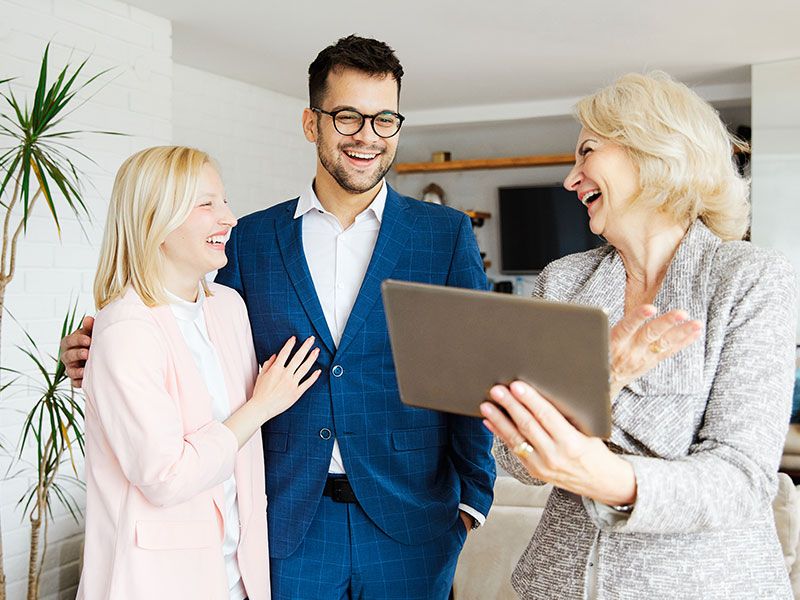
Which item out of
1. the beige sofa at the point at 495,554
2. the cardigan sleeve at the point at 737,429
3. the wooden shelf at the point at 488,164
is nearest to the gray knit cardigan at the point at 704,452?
the cardigan sleeve at the point at 737,429

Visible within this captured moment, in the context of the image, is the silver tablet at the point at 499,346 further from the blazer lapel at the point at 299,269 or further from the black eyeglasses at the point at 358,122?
the black eyeglasses at the point at 358,122

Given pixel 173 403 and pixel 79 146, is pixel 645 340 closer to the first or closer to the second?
pixel 173 403

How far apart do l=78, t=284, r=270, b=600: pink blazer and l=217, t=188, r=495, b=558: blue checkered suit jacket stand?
7.8 inches

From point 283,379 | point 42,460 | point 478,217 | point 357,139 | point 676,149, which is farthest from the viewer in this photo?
point 478,217

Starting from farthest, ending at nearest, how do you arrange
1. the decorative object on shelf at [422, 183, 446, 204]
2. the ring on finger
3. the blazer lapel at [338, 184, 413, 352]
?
the decorative object on shelf at [422, 183, 446, 204] < the blazer lapel at [338, 184, 413, 352] < the ring on finger

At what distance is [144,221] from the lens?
5.53 feet

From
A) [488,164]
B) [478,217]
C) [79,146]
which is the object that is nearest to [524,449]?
[79,146]

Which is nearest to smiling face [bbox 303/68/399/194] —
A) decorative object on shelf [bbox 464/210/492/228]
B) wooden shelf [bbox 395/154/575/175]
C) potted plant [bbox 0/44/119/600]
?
potted plant [bbox 0/44/119/600]

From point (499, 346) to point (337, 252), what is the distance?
0.92 meters

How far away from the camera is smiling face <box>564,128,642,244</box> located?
4.83 ft

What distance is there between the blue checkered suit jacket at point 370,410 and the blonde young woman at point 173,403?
0.07 m

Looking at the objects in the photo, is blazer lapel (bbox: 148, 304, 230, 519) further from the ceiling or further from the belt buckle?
the ceiling

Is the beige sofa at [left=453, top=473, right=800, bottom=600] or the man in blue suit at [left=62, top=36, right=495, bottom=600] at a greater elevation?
the man in blue suit at [left=62, top=36, right=495, bottom=600]

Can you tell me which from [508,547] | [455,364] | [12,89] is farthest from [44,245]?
[455,364]
